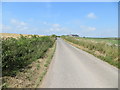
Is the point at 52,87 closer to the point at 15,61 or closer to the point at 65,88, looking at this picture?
the point at 65,88

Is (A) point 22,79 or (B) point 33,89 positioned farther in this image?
(A) point 22,79

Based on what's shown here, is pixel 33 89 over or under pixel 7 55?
under

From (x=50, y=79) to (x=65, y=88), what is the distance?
1327 millimetres

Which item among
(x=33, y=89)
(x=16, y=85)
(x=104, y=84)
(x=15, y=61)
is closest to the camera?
(x=33, y=89)

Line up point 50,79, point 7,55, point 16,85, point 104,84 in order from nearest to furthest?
point 16,85, point 104,84, point 50,79, point 7,55

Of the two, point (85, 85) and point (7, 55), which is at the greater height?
point (7, 55)

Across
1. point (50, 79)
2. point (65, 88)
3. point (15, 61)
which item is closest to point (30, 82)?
point (50, 79)

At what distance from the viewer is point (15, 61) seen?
8.55m

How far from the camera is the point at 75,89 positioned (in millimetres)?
5430

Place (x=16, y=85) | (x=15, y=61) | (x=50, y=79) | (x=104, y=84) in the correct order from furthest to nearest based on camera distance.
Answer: (x=15, y=61) → (x=50, y=79) → (x=104, y=84) → (x=16, y=85)

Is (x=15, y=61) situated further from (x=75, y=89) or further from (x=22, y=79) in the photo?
(x=75, y=89)

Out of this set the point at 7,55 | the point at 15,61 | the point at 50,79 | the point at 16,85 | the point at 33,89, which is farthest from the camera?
the point at 15,61

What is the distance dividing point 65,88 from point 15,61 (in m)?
4.25

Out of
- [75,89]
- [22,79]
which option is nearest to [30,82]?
[22,79]
